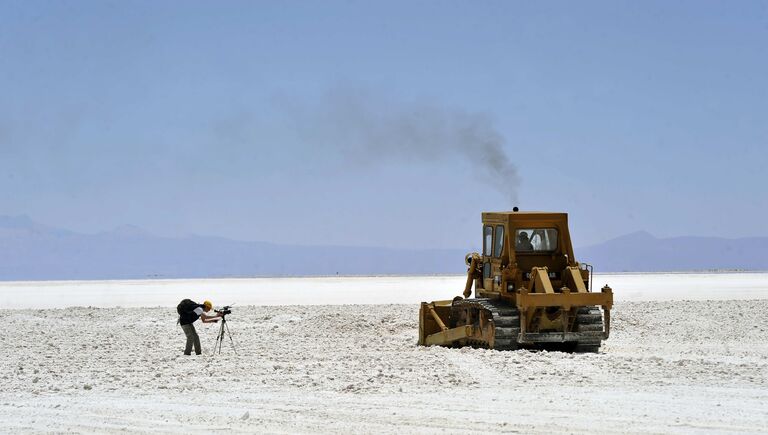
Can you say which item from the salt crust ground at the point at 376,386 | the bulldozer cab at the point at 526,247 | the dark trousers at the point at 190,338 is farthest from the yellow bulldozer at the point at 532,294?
the dark trousers at the point at 190,338

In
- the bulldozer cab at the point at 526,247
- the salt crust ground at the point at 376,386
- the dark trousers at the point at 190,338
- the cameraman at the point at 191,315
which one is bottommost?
the salt crust ground at the point at 376,386

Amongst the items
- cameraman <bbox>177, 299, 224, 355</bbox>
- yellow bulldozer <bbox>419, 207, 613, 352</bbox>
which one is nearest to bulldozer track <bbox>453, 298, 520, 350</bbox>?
yellow bulldozer <bbox>419, 207, 613, 352</bbox>

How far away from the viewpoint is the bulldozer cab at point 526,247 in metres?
20.2

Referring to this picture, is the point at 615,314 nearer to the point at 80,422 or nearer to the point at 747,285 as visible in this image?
the point at 80,422

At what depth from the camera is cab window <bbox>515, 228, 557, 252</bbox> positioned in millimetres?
20562

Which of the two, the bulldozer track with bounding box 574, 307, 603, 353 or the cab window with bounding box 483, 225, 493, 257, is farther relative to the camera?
the cab window with bounding box 483, 225, 493, 257

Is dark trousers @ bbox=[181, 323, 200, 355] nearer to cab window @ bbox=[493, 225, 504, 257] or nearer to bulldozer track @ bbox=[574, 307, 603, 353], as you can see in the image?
cab window @ bbox=[493, 225, 504, 257]

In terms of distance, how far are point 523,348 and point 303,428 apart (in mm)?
8443

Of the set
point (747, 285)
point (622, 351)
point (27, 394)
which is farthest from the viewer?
point (747, 285)

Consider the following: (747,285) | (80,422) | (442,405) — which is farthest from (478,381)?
(747,285)

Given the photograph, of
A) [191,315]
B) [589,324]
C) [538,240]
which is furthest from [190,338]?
[589,324]

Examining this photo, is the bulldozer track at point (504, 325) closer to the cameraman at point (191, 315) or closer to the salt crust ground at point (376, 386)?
the salt crust ground at point (376, 386)

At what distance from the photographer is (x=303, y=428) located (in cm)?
1244

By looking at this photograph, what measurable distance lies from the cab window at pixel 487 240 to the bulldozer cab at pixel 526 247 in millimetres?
294
